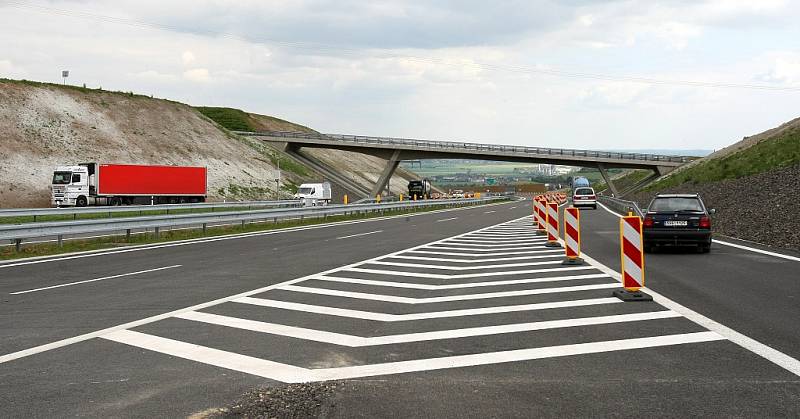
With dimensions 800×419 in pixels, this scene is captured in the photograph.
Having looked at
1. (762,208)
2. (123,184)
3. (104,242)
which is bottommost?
(104,242)

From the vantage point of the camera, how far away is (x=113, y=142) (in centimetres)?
6078

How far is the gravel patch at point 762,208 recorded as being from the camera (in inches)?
788

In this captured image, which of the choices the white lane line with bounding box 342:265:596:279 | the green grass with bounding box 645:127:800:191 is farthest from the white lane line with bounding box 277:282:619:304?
the green grass with bounding box 645:127:800:191

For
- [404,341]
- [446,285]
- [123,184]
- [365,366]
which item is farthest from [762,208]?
[123,184]

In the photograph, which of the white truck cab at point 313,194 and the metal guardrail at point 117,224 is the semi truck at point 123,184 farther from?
the metal guardrail at point 117,224

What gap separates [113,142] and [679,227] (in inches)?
2168

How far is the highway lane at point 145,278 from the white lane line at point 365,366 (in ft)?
4.48

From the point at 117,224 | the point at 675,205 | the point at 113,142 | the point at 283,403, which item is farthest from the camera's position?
the point at 113,142

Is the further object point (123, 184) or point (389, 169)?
point (389, 169)

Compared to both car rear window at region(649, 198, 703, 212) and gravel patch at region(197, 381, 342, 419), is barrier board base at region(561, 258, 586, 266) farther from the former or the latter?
gravel patch at region(197, 381, 342, 419)

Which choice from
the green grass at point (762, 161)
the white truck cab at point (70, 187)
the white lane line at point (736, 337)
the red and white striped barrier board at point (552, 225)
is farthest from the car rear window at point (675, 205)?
the white truck cab at point (70, 187)

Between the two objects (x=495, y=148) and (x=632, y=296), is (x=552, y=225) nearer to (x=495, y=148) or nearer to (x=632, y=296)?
(x=632, y=296)

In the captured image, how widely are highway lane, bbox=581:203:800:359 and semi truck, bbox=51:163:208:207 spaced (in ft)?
118

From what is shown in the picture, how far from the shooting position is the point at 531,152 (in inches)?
3061
